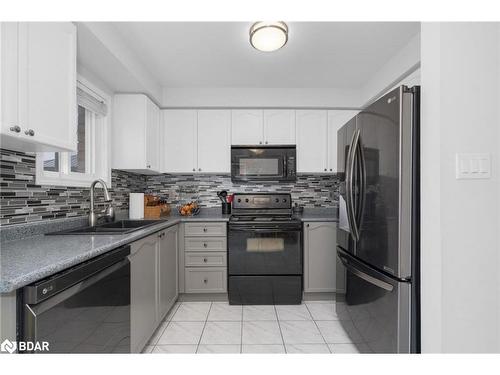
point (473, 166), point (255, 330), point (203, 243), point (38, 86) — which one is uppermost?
point (38, 86)

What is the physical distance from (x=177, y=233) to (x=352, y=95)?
8.18ft

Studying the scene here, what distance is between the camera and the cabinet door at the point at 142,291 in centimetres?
155

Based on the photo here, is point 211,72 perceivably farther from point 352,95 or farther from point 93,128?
point 352,95

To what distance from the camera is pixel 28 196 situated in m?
1.55

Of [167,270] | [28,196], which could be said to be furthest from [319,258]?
[28,196]

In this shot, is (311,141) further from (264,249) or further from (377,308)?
(377,308)

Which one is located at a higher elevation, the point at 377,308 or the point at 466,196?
Result: the point at 466,196

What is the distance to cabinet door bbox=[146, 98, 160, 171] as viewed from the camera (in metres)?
2.61

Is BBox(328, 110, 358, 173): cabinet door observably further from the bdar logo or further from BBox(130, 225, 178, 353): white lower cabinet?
the bdar logo

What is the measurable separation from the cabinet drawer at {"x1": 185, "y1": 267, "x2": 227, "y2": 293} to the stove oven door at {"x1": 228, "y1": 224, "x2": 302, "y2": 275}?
127 millimetres

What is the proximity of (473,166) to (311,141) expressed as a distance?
1.93 m

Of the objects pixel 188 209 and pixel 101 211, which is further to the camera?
pixel 188 209

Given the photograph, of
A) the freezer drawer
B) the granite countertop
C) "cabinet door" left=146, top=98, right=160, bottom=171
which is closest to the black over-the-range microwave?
Result: "cabinet door" left=146, top=98, right=160, bottom=171


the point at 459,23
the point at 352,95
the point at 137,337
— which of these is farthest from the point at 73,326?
the point at 352,95
